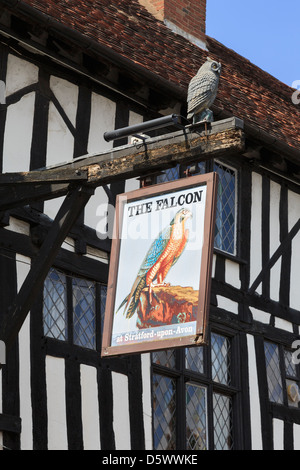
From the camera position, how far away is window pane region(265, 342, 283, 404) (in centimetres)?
1349

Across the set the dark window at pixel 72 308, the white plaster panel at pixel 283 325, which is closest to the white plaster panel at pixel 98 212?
the dark window at pixel 72 308

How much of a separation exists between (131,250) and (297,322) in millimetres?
5754

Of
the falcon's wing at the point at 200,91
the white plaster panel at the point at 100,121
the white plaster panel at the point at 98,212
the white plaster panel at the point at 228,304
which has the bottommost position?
the white plaster panel at the point at 228,304

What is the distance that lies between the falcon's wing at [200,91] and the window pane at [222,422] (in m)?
4.63

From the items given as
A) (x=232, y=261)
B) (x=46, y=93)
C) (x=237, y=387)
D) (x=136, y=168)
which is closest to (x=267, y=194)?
(x=232, y=261)

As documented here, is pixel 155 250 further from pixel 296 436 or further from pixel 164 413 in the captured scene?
pixel 296 436

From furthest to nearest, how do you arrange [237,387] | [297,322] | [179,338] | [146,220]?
[297,322] → [237,387] → [146,220] → [179,338]

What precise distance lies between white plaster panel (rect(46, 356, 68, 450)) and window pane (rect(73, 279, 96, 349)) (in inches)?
16.7

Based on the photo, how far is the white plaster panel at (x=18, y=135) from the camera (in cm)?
1128

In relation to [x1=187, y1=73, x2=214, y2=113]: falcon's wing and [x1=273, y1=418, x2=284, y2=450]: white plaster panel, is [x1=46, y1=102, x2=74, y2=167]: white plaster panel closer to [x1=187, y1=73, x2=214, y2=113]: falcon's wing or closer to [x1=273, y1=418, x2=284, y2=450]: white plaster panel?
[x1=187, y1=73, x2=214, y2=113]: falcon's wing

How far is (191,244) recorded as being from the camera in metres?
8.40

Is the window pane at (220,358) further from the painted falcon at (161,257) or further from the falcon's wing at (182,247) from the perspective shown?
the falcon's wing at (182,247)

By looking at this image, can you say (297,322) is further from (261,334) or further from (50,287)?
(50,287)

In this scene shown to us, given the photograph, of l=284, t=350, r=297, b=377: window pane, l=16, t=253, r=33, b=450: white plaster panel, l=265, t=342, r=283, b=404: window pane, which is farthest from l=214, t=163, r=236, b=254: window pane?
l=16, t=253, r=33, b=450: white plaster panel
